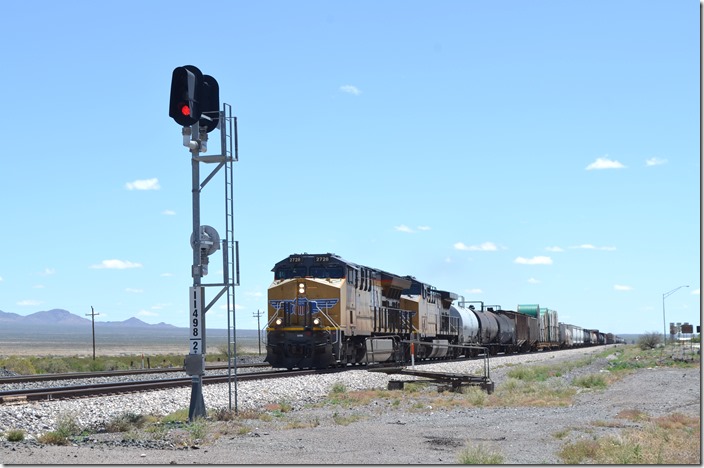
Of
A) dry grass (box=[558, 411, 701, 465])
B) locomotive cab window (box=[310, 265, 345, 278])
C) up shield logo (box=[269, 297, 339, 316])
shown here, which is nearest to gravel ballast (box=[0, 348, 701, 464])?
dry grass (box=[558, 411, 701, 465])

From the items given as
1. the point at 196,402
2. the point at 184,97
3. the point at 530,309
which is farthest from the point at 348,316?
the point at 530,309

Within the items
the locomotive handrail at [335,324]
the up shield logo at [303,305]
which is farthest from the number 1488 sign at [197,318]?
the up shield logo at [303,305]

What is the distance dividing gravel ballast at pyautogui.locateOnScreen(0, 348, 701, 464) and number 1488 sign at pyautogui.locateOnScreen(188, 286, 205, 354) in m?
1.63

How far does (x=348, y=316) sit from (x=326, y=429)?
52.3 feet

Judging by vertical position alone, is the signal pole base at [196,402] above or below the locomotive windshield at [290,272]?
below

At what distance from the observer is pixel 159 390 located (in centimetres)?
1875

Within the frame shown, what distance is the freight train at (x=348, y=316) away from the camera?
28.6 metres

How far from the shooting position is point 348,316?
29.8m

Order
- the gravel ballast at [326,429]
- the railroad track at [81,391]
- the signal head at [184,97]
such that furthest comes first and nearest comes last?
the railroad track at [81,391] → the signal head at [184,97] → the gravel ballast at [326,429]

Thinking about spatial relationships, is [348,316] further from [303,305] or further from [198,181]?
[198,181]

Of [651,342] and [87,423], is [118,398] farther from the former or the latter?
[651,342]

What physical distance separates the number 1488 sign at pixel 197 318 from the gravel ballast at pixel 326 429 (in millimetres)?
1633

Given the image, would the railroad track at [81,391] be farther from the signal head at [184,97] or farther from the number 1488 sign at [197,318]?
the signal head at [184,97]

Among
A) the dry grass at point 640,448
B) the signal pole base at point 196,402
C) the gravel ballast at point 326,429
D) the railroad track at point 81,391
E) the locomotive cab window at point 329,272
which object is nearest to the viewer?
the dry grass at point 640,448
